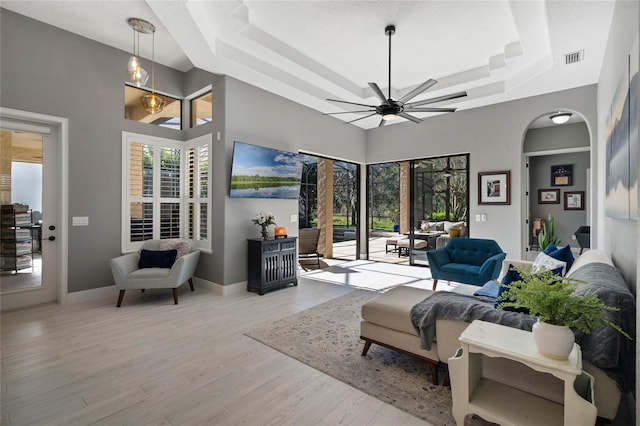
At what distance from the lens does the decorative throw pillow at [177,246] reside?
4594mm

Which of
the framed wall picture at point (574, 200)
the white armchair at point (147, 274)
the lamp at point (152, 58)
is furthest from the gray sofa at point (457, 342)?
the framed wall picture at point (574, 200)

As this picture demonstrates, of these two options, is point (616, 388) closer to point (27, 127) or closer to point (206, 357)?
point (206, 357)

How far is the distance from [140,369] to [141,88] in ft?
13.8

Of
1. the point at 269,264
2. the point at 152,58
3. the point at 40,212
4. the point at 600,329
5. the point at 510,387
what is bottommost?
the point at 510,387

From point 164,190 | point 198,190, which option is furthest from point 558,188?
point 164,190

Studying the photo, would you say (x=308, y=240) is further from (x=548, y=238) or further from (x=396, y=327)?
(x=548, y=238)

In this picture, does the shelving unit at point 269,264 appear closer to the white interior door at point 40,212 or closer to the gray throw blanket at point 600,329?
the white interior door at point 40,212

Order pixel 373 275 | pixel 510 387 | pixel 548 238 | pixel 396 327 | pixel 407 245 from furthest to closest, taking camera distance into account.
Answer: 1. pixel 407 245
2. pixel 548 238
3. pixel 373 275
4. pixel 396 327
5. pixel 510 387

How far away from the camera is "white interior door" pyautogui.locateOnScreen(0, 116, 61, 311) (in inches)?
152

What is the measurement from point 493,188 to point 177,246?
531 cm

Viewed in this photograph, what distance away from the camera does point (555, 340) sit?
1443mm

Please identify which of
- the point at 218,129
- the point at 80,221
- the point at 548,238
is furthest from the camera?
the point at 548,238

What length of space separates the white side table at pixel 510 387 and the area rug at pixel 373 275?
3.21m

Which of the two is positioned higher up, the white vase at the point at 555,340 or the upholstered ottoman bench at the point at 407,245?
the white vase at the point at 555,340
